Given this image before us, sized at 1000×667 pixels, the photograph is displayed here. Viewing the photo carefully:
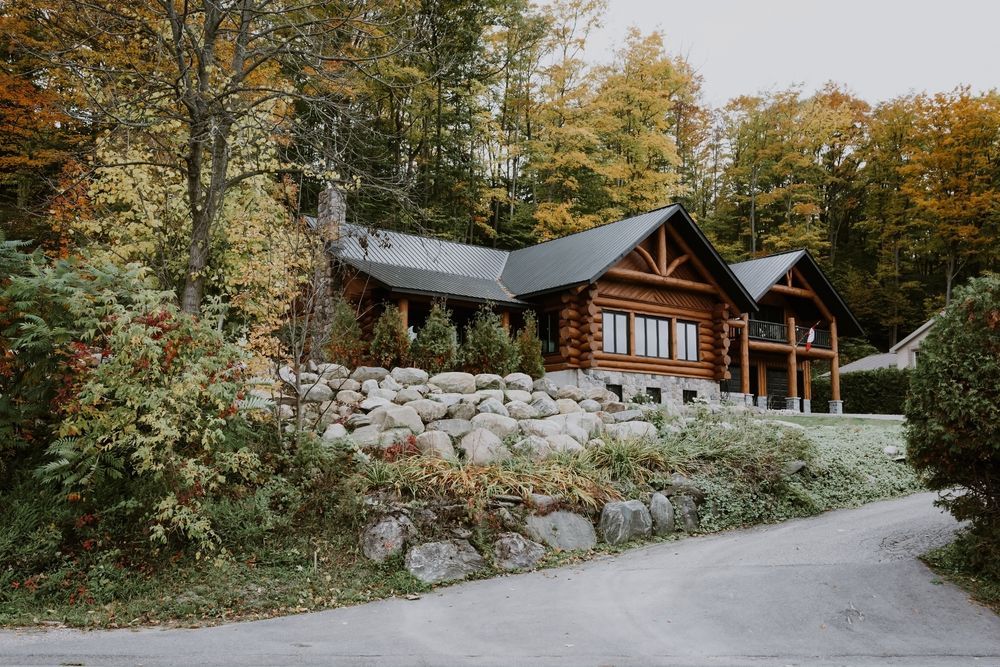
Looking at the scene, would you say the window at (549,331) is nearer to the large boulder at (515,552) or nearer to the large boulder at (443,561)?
the large boulder at (515,552)

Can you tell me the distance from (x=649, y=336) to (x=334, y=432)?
16435mm

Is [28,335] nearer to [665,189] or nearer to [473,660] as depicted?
[473,660]

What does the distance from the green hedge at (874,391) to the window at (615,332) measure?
1511 centimetres

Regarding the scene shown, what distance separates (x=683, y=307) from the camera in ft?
89.2

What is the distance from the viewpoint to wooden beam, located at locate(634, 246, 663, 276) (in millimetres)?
25469

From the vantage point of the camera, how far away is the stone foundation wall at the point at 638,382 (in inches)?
955

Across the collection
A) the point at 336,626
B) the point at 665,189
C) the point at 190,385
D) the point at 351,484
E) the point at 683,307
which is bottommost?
the point at 336,626

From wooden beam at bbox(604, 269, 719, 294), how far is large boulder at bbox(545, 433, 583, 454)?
12345 millimetres

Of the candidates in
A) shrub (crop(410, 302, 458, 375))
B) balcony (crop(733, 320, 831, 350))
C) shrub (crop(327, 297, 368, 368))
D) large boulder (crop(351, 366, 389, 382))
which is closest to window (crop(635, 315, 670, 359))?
balcony (crop(733, 320, 831, 350))

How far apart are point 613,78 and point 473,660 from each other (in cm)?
3404

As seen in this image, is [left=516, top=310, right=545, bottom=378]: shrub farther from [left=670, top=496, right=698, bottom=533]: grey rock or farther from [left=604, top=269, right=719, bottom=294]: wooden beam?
[left=670, top=496, right=698, bottom=533]: grey rock

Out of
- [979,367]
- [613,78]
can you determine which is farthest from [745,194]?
[979,367]

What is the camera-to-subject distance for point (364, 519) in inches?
383

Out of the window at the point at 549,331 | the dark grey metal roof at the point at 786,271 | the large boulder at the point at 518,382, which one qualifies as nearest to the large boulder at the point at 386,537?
the large boulder at the point at 518,382
